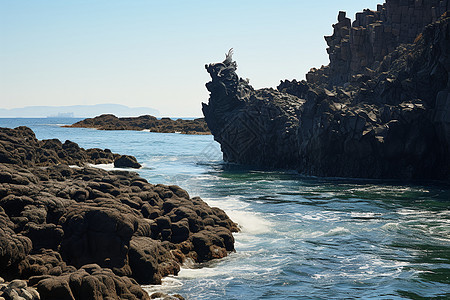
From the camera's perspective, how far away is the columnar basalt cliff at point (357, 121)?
176 feet

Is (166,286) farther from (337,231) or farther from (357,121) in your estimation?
(357,121)

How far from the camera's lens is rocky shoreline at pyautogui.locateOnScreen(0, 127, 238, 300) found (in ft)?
54.9

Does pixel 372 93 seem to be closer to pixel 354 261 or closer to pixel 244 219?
pixel 244 219

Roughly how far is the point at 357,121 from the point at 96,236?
41.0m

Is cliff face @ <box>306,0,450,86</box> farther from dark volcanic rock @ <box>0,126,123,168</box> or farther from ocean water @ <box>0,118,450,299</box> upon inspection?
dark volcanic rock @ <box>0,126,123,168</box>

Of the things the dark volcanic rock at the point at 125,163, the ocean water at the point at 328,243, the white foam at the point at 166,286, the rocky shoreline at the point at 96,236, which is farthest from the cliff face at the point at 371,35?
the white foam at the point at 166,286

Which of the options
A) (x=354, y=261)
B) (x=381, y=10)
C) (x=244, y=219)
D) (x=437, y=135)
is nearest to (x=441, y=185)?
(x=437, y=135)

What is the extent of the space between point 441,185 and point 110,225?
126ft

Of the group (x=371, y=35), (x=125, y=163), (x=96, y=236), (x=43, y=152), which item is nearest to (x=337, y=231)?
(x=96, y=236)

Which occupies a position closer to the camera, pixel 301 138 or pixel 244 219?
pixel 244 219

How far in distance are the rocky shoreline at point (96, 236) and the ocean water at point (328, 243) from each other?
1.28 meters

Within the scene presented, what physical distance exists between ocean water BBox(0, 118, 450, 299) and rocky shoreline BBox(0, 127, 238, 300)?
1281 millimetres

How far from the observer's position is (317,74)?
125 meters

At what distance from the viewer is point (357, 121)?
55.7 m
